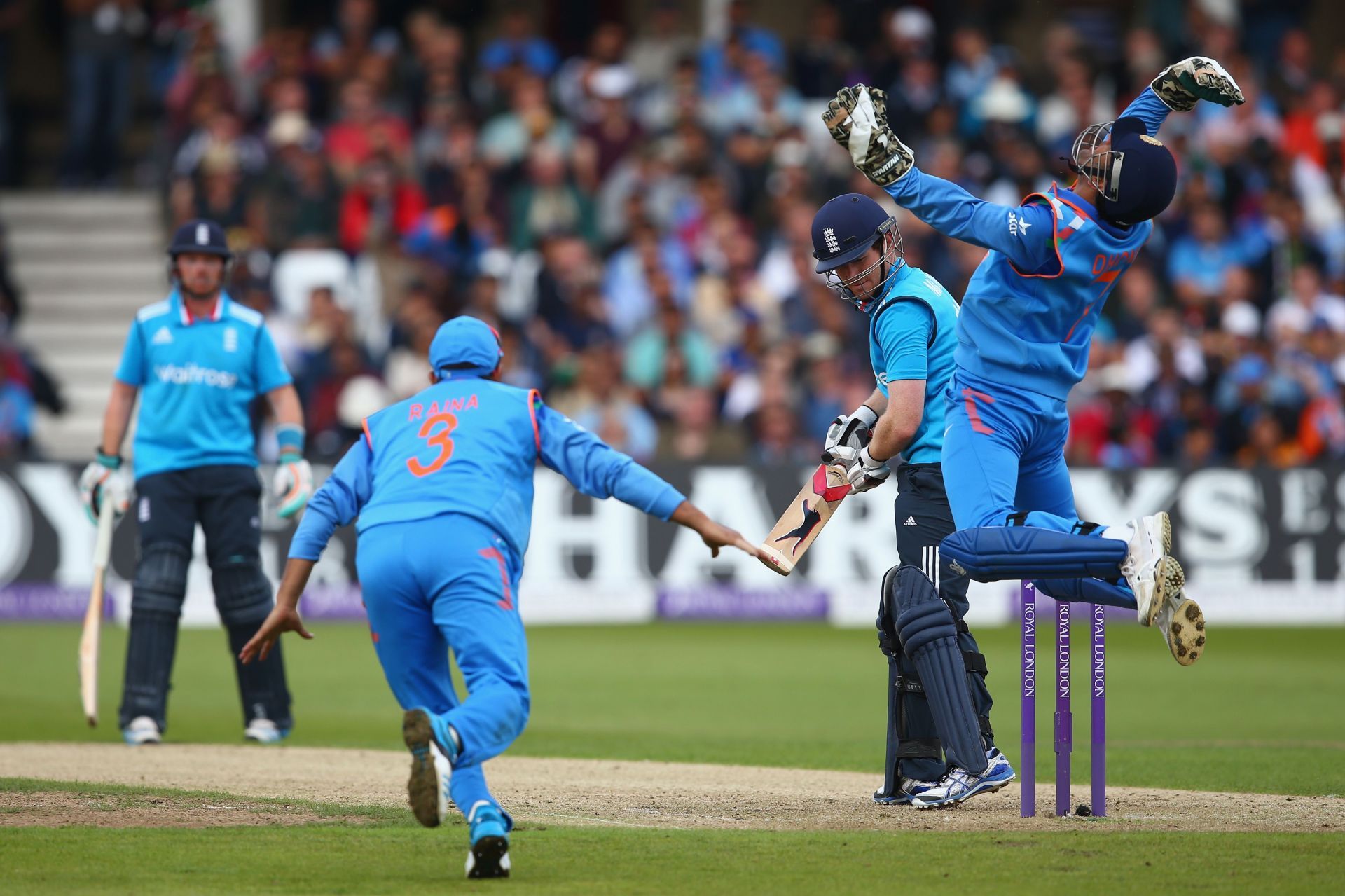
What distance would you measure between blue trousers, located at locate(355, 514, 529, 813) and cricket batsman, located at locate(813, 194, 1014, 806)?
186 centimetres

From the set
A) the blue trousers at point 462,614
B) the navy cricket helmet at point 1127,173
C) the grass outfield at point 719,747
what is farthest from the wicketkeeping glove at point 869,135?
the grass outfield at point 719,747

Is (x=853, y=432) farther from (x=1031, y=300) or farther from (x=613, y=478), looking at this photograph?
(x=613, y=478)

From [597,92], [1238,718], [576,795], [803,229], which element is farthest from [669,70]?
[576,795]

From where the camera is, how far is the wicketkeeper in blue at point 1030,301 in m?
7.06

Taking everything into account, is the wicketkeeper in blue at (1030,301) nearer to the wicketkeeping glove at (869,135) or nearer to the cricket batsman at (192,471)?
the wicketkeeping glove at (869,135)

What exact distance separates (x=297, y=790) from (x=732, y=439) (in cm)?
987

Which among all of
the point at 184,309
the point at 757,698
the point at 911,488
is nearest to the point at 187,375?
the point at 184,309

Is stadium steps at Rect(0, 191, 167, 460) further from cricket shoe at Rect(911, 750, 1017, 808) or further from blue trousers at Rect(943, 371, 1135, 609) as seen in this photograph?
blue trousers at Rect(943, 371, 1135, 609)

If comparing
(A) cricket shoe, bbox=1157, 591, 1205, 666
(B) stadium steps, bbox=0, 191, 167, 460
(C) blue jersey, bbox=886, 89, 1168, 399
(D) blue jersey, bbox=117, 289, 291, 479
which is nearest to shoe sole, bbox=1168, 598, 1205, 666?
(A) cricket shoe, bbox=1157, 591, 1205, 666

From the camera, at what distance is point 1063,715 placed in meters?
7.30

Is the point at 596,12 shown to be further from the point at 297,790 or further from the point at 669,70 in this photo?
the point at 297,790

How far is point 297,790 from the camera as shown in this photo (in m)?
8.36

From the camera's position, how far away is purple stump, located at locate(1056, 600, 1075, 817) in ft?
23.6

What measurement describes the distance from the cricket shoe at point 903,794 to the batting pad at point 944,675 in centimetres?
39
